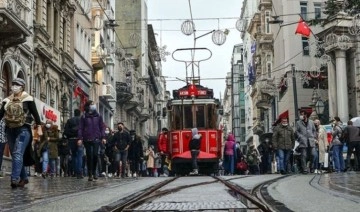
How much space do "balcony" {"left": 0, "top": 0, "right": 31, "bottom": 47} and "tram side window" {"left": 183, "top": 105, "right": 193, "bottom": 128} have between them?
7050mm

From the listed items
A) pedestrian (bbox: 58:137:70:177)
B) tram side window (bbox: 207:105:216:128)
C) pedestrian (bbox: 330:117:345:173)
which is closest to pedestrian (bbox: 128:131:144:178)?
pedestrian (bbox: 58:137:70:177)

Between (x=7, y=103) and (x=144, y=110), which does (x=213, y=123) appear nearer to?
(x=7, y=103)

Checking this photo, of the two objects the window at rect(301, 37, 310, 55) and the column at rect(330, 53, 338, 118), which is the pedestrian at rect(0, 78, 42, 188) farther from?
the window at rect(301, 37, 310, 55)

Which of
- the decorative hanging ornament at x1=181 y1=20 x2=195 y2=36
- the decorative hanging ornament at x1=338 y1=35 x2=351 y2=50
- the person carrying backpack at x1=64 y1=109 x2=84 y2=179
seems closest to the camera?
the person carrying backpack at x1=64 y1=109 x2=84 y2=179

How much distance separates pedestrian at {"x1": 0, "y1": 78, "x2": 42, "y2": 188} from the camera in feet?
38.2

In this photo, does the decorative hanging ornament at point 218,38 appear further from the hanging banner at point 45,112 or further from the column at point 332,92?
the column at point 332,92

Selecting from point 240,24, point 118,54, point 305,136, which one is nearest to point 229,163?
point 305,136

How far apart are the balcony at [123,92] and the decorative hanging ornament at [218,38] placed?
30.9 meters

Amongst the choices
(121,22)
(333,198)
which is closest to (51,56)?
(333,198)

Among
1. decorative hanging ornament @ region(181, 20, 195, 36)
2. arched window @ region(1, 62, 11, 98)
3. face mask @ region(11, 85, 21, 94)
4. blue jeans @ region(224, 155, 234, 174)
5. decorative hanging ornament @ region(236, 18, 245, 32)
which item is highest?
decorative hanging ornament @ region(236, 18, 245, 32)

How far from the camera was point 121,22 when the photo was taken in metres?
79.3

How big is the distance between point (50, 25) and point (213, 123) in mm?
11090

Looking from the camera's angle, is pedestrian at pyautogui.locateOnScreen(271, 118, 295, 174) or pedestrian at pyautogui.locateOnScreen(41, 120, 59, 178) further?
pedestrian at pyautogui.locateOnScreen(41, 120, 59, 178)

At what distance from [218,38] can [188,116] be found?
6273 mm
